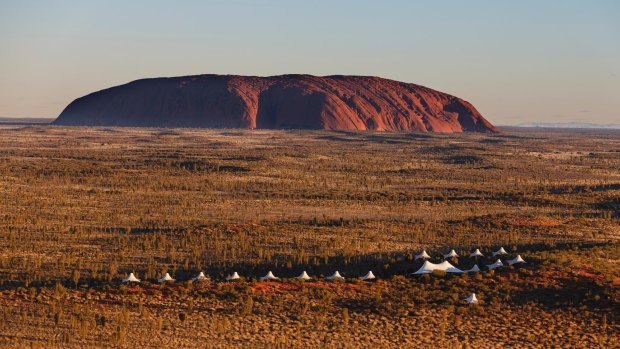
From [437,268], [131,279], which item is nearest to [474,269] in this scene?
[437,268]

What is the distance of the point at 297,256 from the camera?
123ft

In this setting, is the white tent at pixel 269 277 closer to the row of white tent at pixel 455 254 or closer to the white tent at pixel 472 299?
the white tent at pixel 472 299

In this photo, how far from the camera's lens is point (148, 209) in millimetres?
52188

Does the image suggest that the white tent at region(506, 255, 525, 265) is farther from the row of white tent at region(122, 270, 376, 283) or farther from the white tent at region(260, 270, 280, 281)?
the white tent at region(260, 270, 280, 281)

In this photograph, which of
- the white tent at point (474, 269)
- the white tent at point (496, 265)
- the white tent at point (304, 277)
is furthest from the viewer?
the white tent at point (496, 265)

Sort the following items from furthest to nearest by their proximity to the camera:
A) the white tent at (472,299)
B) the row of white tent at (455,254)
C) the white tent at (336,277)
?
the row of white tent at (455,254) → the white tent at (336,277) → the white tent at (472,299)

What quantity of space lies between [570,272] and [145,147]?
9500 centimetres

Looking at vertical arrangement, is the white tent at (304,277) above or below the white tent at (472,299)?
above

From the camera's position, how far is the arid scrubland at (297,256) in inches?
1035

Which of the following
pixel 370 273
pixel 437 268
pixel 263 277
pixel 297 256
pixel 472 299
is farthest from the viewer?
pixel 297 256

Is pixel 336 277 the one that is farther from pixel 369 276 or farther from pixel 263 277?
pixel 263 277

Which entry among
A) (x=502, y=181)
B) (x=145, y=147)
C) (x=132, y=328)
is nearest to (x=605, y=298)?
(x=132, y=328)

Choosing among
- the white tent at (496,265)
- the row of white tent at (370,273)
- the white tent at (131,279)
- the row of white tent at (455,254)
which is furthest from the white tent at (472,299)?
the white tent at (131,279)

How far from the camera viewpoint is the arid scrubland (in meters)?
26.3
